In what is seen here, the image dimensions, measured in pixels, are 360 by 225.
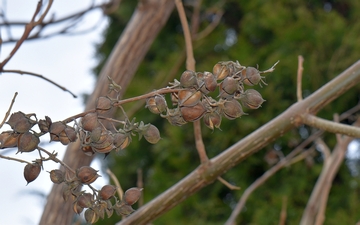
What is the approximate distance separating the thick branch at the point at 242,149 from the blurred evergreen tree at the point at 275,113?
34.2 inches

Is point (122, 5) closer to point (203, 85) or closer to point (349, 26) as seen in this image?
point (349, 26)

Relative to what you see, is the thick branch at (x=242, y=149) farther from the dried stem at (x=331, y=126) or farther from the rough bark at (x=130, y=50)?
the rough bark at (x=130, y=50)

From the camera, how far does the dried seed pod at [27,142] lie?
0.38 m

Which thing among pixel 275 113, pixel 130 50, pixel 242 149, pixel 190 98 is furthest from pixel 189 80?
pixel 275 113

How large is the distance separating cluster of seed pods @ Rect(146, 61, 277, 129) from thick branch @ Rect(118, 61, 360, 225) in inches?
11.7

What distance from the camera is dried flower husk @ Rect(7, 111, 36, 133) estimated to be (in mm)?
385

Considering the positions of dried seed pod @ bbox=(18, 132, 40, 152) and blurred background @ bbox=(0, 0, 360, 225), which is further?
blurred background @ bbox=(0, 0, 360, 225)

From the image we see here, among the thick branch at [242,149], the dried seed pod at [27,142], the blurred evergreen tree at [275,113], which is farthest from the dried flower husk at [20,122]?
the blurred evergreen tree at [275,113]

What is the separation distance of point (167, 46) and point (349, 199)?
1.08 meters

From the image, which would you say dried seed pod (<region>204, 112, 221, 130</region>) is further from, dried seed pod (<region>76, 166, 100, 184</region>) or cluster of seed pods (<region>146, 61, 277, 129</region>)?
dried seed pod (<region>76, 166, 100, 184</region>)

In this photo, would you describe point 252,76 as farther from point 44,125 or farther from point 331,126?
point 331,126

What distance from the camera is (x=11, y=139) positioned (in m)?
0.40

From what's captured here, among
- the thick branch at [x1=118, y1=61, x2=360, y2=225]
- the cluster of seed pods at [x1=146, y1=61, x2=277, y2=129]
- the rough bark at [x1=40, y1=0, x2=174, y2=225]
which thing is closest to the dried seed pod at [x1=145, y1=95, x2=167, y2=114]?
the cluster of seed pods at [x1=146, y1=61, x2=277, y2=129]

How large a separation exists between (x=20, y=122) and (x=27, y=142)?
2 cm
